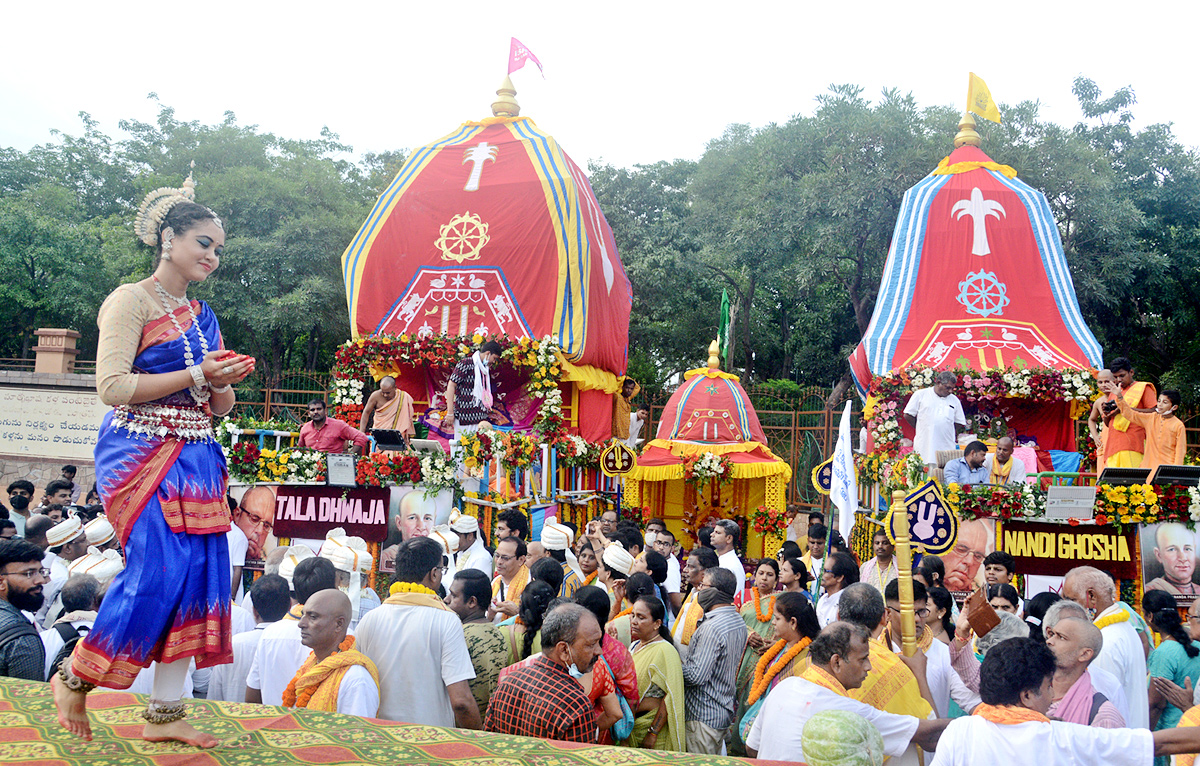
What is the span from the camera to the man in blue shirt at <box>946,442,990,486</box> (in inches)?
383

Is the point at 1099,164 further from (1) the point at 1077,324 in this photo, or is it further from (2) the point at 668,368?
(2) the point at 668,368

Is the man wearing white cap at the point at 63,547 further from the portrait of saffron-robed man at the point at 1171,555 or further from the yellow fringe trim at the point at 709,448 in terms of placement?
the yellow fringe trim at the point at 709,448

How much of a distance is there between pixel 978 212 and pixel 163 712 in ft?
47.6

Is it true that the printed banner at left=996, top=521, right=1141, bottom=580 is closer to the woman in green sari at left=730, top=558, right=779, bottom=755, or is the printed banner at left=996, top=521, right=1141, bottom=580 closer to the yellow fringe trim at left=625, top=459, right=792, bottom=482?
the woman in green sari at left=730, top=558, right=779, bottom=755

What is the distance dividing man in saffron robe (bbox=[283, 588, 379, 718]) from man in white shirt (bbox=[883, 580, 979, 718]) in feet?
7.86

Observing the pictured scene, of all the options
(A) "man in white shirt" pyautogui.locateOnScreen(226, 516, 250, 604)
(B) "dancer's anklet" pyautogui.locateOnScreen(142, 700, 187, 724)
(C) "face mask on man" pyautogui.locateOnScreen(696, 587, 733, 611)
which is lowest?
(A) "man in white shirt" pyautogui.locateOnScreen(226, 516, 250, 604)

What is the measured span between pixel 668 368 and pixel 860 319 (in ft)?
22.4

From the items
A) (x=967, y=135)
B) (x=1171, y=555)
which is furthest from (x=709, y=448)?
(x=967, y=135)

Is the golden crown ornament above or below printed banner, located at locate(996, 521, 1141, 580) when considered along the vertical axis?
above

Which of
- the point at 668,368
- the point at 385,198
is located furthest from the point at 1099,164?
the point at 385,198

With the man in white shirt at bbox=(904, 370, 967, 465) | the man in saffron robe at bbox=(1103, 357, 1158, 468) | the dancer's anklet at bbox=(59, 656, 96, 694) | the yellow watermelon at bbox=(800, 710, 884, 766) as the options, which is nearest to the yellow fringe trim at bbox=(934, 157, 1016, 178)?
the man in white shirt at bbox=(904, 370, 967, 465)

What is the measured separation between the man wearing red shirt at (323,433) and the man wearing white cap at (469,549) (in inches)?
124

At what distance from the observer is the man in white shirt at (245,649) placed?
4.29m

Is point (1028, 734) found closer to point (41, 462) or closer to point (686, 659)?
point (686, 659)
